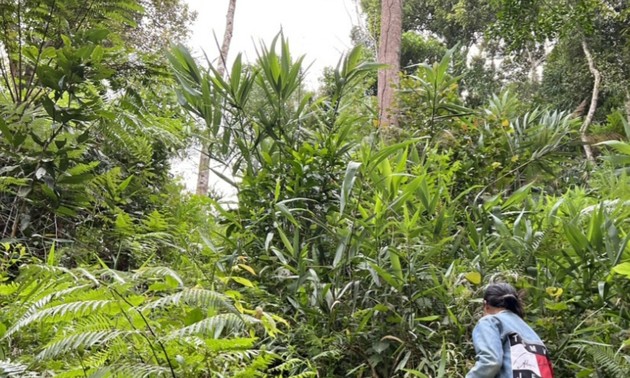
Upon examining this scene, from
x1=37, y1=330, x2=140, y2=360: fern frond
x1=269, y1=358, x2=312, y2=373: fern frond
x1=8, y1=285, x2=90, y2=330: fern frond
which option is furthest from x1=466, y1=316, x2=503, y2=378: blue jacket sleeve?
x1=8, y1=285, x2=90, y2=330: fern frond

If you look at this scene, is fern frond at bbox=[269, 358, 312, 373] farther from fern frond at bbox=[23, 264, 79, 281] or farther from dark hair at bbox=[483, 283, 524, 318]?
dark hair at bbox=[483, 283, 524, 318]

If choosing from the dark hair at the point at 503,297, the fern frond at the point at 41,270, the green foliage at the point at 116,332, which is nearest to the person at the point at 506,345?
the dark hair at the point at 503,297

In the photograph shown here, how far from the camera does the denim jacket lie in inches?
84.4

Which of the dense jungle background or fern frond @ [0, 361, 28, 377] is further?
the dense jungle background

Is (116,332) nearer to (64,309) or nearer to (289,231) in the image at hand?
(64,309)

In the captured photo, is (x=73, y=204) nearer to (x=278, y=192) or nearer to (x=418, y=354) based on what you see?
(x=278, y=192)

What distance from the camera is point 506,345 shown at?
2234 millimetres

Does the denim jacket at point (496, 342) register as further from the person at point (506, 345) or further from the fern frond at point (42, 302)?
the fern frond at point (42, 302)

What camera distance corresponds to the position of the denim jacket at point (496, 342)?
84.4 inches

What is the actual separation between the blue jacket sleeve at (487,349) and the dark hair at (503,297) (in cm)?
9

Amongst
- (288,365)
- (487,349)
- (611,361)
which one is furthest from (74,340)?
(611,361)

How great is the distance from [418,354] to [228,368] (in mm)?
1110

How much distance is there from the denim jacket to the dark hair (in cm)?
3

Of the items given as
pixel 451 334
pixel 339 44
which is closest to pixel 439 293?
pixel 451 334
